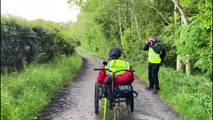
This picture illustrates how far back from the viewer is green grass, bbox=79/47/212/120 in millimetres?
8805

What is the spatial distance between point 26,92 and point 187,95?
460 cm

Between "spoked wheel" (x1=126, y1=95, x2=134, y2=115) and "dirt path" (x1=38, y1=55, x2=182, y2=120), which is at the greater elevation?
"spoked wheel" (x1=126, y1=95, x2=134, y2=115)

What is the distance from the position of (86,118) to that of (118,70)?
1.47 meters

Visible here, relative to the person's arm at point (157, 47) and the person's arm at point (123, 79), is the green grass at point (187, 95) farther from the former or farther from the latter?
the person's arm at point (123, 79)

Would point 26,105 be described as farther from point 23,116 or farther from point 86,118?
point 86,118

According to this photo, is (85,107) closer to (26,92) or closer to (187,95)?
(26,92)

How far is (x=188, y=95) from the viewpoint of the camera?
10.1 metres

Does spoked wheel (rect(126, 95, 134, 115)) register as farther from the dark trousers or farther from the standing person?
the dark trousers

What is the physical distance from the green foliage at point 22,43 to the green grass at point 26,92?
0.48 meters

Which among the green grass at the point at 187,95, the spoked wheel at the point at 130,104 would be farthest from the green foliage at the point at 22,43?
the green grass at the point at 187,95

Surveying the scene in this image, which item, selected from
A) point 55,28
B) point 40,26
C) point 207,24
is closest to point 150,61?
point 207,24

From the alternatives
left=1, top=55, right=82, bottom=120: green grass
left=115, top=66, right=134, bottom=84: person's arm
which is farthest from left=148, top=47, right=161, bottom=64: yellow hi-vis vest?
left=115, top=66, right=134, bottom=84: person's arm

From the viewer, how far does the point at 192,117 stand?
8664 millimetres

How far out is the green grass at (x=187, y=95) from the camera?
8805 mm
